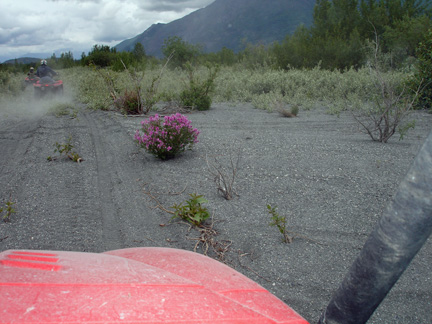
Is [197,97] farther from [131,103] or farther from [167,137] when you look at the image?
[167,137]

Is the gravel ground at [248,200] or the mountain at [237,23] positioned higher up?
the mountain at [237,23]

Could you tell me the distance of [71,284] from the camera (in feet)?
4.17

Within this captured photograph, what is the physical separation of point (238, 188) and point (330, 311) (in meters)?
3.51

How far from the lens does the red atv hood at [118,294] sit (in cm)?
Result: 113

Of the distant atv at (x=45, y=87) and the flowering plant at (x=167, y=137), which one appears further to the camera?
the distant atv at (x=45, y=87)

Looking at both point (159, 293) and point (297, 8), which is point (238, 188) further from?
point (297, 8)

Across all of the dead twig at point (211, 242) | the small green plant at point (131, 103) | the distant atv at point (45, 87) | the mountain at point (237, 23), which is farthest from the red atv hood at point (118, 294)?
the mountain at point (237, 23)

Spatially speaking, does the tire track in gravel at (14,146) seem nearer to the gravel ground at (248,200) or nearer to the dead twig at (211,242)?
the gravel ground at (248,200)

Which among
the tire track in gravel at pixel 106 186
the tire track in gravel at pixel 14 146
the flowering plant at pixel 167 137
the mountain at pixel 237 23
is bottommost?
the tire track in gravel at pixel 106 186

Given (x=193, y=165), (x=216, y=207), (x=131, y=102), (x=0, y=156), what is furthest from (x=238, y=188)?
(x=131, y=102)

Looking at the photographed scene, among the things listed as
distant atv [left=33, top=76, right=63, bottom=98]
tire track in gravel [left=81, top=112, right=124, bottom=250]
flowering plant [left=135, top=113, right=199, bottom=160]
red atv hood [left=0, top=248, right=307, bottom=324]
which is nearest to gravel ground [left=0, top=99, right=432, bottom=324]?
tire track in gravel [left=81, top=112, right=124, bottom=250]

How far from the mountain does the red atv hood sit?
160 m

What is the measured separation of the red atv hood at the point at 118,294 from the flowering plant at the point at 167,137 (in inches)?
182

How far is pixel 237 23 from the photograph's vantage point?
180500mm
